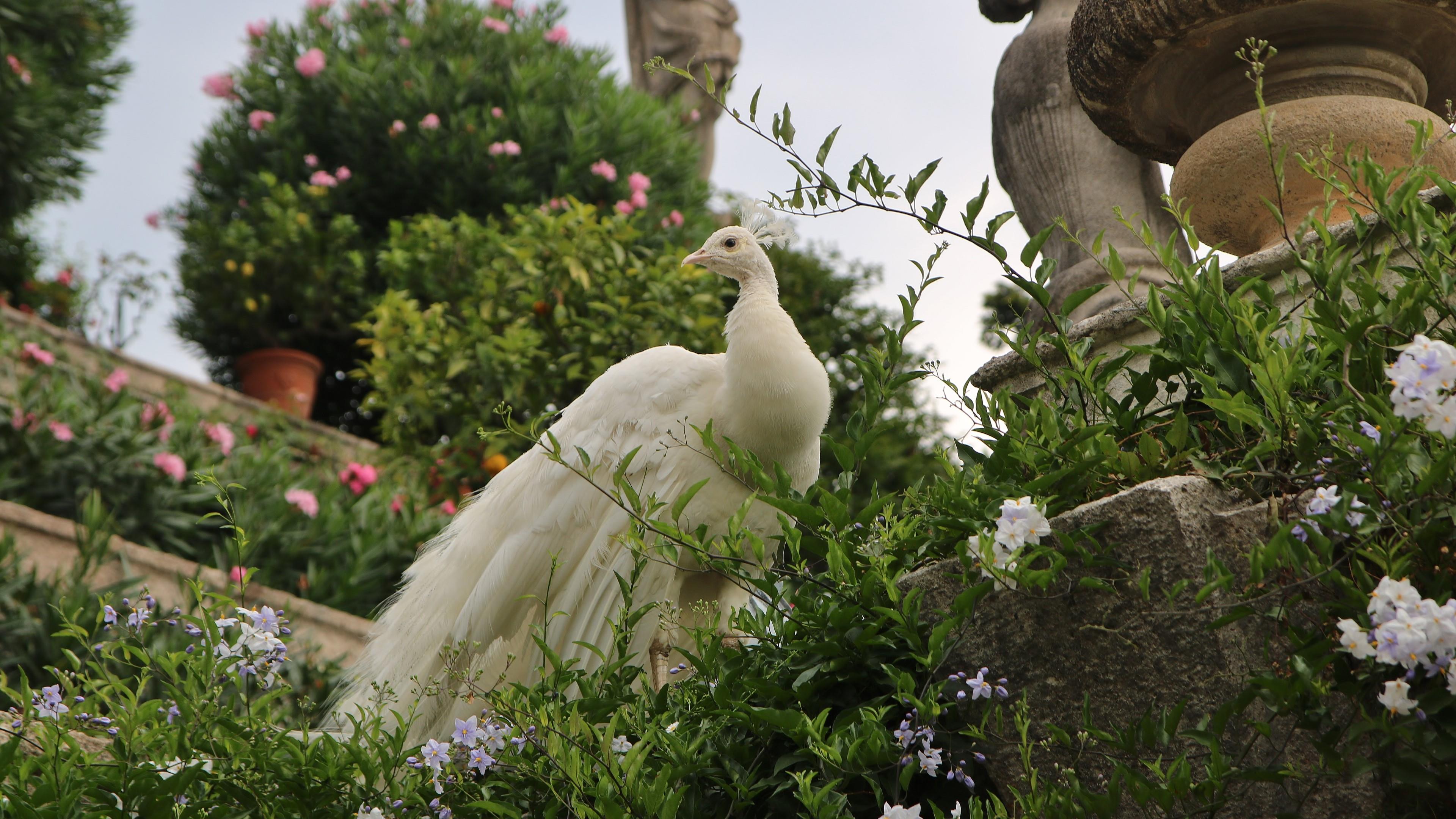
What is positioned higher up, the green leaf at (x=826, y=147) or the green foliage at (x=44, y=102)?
the green foliage at (x=44, y=102)

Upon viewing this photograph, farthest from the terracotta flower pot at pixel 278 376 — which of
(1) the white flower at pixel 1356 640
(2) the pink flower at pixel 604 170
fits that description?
(1) the white flower at pixel 1356 640

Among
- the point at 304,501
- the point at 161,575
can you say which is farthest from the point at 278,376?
the point at 161,575

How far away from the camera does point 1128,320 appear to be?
2.49 meters

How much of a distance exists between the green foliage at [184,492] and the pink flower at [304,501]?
0.11 feet

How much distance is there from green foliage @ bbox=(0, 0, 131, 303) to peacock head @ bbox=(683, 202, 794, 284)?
21.3 ft

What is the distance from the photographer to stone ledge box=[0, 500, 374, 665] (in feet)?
15.2

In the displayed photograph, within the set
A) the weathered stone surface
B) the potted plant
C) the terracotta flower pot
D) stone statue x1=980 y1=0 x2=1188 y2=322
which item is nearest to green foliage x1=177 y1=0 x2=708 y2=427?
the potted plant

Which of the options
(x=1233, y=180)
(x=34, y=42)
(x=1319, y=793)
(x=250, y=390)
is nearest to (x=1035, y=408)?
(x=1319, y=793)

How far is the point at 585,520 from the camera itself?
10.3 ft

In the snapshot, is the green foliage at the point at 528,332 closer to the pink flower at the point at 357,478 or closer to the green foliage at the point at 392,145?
A: the pink flower at the point at 357,478

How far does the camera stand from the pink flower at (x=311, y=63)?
8.66 meters

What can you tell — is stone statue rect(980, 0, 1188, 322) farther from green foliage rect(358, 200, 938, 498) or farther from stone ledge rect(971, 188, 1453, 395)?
green foliage rect(358, 200, 938, 498)

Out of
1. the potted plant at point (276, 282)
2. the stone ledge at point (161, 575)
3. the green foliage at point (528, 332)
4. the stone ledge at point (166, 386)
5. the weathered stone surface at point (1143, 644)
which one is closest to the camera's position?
the weathered stone surface at point (1143, 644)

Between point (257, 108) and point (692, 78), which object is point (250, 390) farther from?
point (692, 78)
